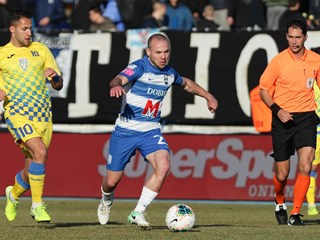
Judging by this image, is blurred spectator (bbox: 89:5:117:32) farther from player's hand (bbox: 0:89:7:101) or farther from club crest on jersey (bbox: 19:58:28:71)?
player's hand (bbox: 0:89:7:101)

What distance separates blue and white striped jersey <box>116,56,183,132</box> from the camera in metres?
12.4

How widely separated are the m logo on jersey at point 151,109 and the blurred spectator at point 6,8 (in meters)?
8.92

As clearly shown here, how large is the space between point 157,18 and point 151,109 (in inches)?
339

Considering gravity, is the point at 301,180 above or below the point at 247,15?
below

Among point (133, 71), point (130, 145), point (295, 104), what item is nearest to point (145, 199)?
point (130, 145)

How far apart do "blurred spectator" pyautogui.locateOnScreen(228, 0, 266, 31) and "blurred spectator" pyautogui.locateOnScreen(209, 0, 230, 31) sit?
0.40 ft

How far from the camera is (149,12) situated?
21359 mm

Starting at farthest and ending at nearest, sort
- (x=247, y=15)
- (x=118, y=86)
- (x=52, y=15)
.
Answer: (x=52, y=15)
(x=247, y=15)
(x=118, y=86)

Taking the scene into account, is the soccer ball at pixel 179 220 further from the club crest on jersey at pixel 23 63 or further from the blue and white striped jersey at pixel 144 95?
the club crest on jersey at pixel 23 63

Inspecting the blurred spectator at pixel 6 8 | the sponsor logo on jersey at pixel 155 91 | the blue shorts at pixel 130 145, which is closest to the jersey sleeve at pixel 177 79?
the sponsor logo on jersey at pixel 155 91

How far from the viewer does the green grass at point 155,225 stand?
1138 cm

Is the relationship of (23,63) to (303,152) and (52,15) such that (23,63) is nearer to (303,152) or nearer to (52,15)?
(303,152)

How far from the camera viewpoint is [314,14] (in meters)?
20.8

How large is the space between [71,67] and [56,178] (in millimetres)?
2202
